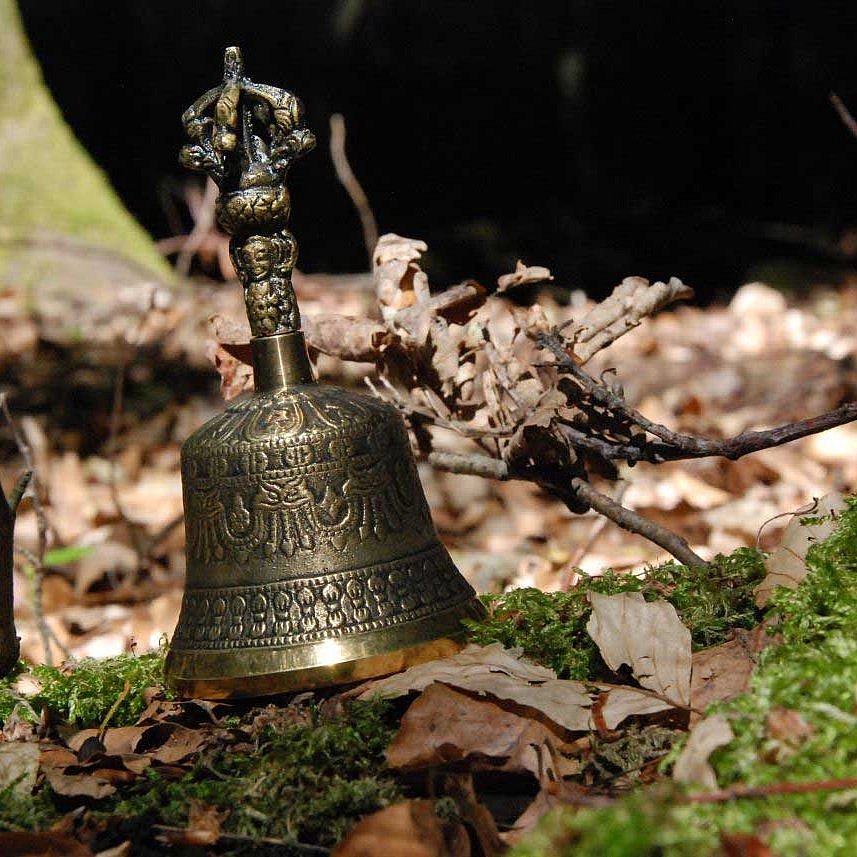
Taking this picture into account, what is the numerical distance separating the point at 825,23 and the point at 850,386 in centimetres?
423

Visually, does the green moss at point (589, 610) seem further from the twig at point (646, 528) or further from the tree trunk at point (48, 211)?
the tree trunk at point (48, 211)

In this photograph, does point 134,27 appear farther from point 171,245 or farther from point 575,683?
point 575,683

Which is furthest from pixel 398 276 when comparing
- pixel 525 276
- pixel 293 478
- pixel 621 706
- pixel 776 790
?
pixel 776 790

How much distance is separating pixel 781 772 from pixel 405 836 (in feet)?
1.46

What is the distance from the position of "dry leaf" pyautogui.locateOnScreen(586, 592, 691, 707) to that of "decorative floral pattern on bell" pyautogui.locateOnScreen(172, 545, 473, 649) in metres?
0.36

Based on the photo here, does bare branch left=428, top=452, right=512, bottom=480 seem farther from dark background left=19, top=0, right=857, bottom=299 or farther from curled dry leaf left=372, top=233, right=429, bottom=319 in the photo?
dark background left=19, top=0, right=857, bottom=299

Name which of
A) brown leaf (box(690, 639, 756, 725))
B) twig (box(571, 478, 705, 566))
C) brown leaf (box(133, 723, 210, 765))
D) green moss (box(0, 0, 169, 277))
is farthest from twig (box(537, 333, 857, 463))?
green moss (box(0, 0, 169, 277))

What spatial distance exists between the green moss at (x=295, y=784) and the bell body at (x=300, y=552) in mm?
170

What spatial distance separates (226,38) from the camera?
7.75 metres

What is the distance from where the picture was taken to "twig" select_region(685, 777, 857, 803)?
1.18 metres

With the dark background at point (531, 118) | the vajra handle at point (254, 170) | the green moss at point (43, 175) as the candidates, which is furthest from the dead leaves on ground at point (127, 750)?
the dark background at point (531, 118)

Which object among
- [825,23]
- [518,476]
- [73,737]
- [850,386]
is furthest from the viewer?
[825,23]

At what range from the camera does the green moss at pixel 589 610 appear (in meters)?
1.90

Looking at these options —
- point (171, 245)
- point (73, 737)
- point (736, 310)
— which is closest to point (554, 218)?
point (736, 310)
